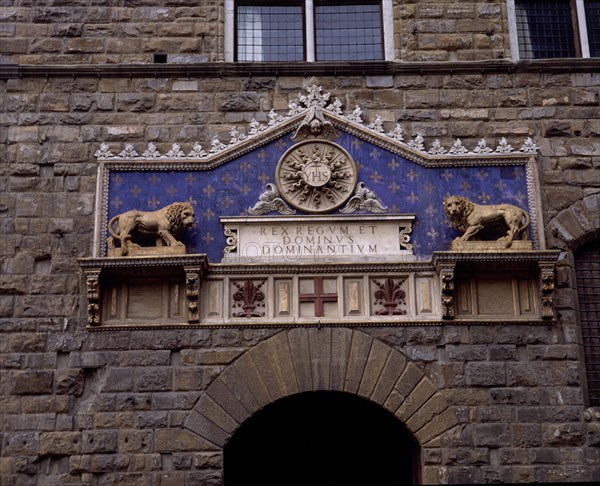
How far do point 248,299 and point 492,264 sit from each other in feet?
9.86

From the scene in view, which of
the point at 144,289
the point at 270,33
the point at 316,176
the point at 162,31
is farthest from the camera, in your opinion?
the point at 270,33

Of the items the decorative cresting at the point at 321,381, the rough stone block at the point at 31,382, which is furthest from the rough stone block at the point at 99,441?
the decorative cresting at the point at 321,381

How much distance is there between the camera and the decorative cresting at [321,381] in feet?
40.2

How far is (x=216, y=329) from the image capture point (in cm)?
1256

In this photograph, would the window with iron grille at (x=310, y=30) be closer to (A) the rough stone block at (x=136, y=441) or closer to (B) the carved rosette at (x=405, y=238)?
(B) the carved rosette at (x=405, y=238)

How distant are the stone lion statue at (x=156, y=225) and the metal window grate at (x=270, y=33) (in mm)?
2606

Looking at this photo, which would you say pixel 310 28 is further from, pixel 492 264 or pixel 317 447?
pixel 317 447

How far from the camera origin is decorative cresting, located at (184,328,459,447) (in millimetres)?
12242

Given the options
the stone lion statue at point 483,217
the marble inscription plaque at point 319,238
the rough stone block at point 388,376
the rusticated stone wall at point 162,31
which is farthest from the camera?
the rusticated stone wall at point 162,31

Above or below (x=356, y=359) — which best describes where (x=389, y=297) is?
above

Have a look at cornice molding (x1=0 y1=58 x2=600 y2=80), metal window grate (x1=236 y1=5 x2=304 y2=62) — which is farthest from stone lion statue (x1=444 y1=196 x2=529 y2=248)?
metal window grate (x1=236 y1=5 x2=304 y2=62)

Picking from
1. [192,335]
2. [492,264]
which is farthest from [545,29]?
[192,335]

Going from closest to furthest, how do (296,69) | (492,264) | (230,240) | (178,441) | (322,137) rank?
1. (178,441)
2. (492,264)
3. (230,240)
4. (322,137)
5. (296,69)

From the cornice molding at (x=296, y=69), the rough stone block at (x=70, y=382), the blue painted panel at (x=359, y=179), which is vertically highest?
the cornice molding at (x=296, y=69)
